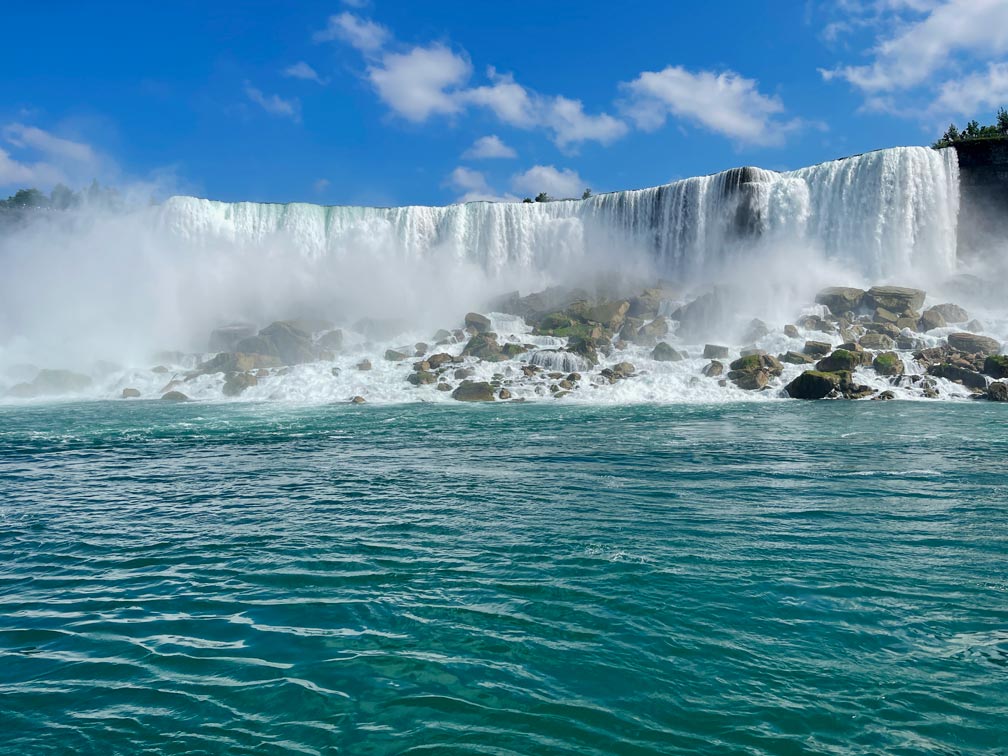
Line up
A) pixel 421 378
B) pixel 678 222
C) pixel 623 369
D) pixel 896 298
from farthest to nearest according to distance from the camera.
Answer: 1. pixel 678 222
2. pixel 896 298
3. pixel 421 378
4. pixel 623 369

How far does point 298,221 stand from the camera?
46.7m

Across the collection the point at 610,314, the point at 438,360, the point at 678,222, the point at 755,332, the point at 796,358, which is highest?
the point at 678,222

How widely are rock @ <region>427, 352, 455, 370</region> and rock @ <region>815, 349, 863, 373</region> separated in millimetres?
15134

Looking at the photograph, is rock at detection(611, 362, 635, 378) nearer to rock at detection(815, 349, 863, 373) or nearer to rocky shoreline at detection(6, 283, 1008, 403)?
rocky shoreline at detection(6, 283, 1008, 403)

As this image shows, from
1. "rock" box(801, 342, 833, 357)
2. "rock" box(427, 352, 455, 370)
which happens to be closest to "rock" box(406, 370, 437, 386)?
"rock" box(427, 352, 455, 370)

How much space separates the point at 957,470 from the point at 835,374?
14.8 metres

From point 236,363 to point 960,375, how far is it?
A: 29139 mm

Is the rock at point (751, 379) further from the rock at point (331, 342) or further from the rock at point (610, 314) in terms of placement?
the rock at point (331, 342)

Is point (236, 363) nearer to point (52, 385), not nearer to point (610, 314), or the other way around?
point (52, 385)

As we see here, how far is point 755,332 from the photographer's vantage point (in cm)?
3259

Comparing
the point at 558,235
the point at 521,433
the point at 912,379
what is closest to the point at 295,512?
the point at 521,433

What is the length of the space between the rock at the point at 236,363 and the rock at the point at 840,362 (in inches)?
931

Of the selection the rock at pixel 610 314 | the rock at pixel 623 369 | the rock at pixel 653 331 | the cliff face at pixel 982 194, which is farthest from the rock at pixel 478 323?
the cliff face at pixel 982 194

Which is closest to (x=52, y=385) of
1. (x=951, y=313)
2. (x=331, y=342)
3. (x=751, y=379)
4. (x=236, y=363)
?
(x=236, y=363)
